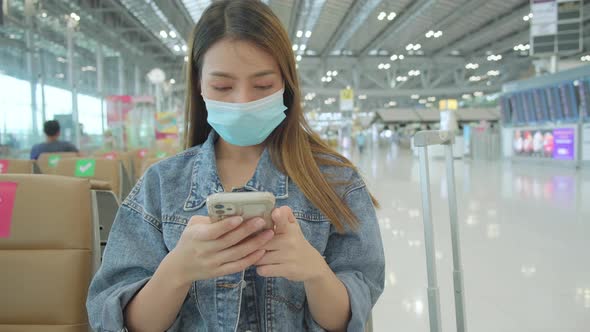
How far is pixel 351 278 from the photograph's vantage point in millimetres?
1080

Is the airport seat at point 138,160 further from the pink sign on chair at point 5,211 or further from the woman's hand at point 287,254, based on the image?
the woman's hand at point 287,254

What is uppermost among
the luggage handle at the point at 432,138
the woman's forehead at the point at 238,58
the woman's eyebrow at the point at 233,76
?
the woman's forehead at the point at 238,58

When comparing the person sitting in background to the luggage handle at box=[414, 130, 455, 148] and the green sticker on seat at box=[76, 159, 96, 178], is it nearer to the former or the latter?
the green sticker on seat at box=[76, 159, 96, 178]

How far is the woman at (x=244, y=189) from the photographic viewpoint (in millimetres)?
1050

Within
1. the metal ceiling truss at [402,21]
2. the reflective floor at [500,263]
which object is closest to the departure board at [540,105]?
the metal ceiling truss at [402,21]

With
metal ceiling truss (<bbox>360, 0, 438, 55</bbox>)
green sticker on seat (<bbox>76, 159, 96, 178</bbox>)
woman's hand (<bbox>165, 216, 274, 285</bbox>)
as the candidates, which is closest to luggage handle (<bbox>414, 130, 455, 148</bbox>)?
woman's hand (<bbox>165, 216, 274, 285</bbox>)

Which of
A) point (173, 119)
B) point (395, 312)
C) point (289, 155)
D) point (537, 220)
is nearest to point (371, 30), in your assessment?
point (173, 119)

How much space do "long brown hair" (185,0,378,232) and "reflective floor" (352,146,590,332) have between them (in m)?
0.73

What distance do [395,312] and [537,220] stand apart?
3.48 m

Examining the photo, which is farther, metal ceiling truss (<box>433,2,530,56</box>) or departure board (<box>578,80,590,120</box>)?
metal ceiling truss (<box>433,2,530,56</box>)

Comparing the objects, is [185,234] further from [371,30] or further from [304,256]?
[371,30]

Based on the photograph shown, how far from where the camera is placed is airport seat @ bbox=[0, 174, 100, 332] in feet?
4.43

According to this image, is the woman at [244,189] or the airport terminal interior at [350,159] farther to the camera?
the airport terminal interior at [350,159]

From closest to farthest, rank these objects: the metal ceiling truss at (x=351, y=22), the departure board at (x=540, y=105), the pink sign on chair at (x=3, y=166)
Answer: the pink sign on chair at (x=3, y=166) < the departure board at (x=540, y=105) < the metal ceiling truss at (x=351, y=22)
